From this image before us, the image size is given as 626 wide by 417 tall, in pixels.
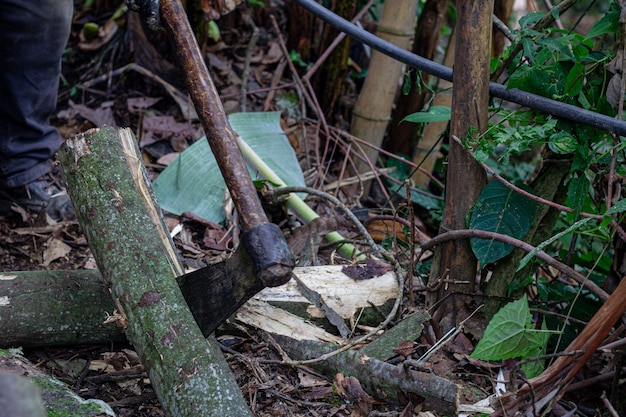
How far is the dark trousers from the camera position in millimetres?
2502

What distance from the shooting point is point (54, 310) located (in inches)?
69.6

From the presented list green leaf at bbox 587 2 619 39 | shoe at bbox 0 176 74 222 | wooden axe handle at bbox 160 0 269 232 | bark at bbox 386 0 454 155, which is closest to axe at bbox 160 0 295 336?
wooden axe handle at bbox 160 0 269 232

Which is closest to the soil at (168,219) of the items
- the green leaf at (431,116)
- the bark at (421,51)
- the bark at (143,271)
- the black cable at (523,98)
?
the bark at (143,271)

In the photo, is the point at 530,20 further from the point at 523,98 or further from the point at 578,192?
the point at 578,192

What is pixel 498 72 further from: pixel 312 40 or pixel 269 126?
pixel 312 40

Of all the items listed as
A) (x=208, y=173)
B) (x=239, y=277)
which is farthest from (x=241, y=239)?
(x=208, y=173)

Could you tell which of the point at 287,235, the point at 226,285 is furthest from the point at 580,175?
the point at 287,235

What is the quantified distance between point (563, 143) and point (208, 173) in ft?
5.50

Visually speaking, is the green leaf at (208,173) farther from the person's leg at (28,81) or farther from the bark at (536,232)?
the bark at (536,232)

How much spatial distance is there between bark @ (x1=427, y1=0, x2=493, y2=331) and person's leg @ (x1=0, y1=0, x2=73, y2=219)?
1.71m

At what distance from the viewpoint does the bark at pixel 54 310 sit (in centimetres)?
174

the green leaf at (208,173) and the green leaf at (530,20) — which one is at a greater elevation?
the green leaf at (530,20)

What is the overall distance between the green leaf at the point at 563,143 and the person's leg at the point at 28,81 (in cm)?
202

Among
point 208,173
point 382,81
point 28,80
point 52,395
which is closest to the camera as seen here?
point 52,395
